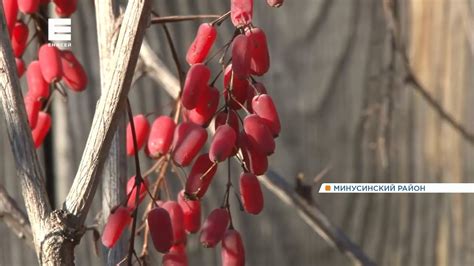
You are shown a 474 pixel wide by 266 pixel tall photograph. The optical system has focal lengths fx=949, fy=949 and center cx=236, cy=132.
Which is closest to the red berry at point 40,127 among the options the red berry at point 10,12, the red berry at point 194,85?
the red berry at point 10,12

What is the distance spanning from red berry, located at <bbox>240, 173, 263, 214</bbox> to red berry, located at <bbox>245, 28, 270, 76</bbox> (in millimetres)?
83

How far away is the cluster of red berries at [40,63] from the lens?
3.02 feet

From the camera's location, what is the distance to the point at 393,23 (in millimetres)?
1605

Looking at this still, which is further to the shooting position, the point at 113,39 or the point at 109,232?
the point at 113,39

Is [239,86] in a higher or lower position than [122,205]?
higher

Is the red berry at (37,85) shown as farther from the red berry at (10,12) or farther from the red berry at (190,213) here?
the red berry at (190,213)

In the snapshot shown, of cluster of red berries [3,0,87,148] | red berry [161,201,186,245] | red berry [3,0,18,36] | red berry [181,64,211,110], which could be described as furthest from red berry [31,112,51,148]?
red berry [181,64,211,110]

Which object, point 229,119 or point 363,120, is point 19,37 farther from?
point 363,120

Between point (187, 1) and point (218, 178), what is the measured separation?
319mm

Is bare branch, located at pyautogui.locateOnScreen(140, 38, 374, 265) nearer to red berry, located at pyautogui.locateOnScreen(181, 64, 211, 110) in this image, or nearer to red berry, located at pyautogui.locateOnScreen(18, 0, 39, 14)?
red berry, located at pyautogui.locateOnScreen(18, 0, 39, 14)

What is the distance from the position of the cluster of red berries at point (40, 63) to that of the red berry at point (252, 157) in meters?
0.28

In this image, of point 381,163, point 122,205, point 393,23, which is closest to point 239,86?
point 122,205

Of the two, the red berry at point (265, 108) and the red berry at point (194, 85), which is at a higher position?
the red berry at point (194, 85)

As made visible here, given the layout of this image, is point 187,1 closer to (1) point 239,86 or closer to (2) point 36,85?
(2) point 36,85
